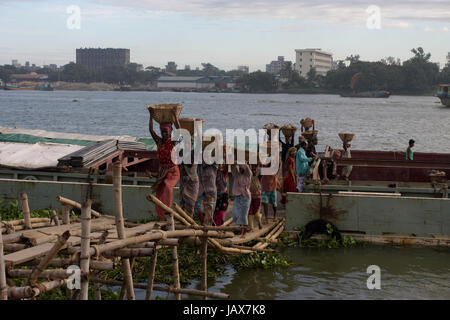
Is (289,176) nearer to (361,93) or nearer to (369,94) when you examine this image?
(369,94)

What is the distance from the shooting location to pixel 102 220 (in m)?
9.69

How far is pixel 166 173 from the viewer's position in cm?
1168

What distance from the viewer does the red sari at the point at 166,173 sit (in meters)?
11.6

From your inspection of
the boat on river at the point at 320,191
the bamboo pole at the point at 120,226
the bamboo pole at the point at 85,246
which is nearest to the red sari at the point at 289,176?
the boat on river at the point at 320,191

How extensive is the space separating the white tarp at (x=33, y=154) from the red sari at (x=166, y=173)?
503 centimetres

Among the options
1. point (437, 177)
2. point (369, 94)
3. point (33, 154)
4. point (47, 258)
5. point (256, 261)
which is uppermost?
point (369, 94)

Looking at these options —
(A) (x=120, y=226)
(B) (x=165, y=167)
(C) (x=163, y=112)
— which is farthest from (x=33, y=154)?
(A) (x=120, y=226)

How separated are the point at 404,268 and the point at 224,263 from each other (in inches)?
145

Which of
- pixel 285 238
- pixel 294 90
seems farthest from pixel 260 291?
pixel 294 90

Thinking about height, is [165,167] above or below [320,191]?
above

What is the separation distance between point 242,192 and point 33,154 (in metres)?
6.93

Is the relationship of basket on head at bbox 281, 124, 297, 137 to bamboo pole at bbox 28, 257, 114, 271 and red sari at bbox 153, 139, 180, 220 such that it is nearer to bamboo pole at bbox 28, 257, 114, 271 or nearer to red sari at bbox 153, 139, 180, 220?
red sari at bbox 153, 139, 180, 220

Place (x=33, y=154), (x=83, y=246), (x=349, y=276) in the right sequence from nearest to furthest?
(x=83, y=246) < (x=349, y=276) < (x=33, y=154)

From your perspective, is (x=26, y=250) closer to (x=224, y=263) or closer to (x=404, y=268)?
(x=224, y=263)
